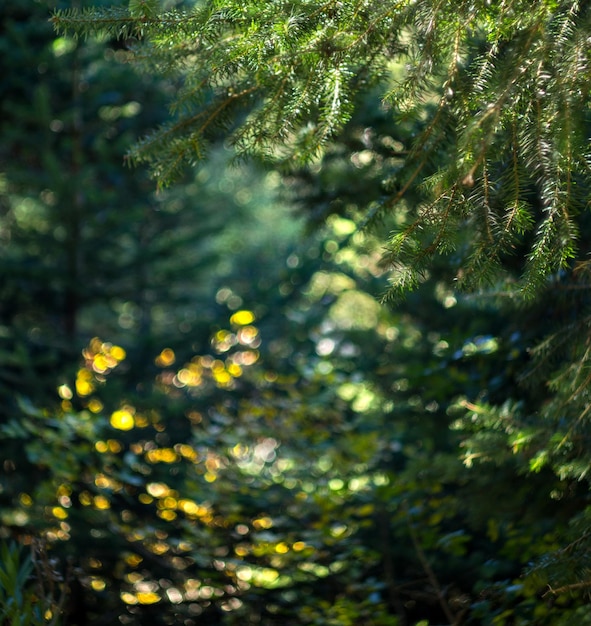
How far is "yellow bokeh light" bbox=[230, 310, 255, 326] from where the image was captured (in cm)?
421

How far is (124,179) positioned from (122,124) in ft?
1.33

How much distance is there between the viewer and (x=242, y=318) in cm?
422

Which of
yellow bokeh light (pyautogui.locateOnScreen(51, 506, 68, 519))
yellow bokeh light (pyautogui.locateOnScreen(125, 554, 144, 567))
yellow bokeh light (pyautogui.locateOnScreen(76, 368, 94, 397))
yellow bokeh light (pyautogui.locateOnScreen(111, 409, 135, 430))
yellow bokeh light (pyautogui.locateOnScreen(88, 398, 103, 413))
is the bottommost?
yellow bokeh light (pyautogui.locateOnScreen(125, 554, 144, 567))

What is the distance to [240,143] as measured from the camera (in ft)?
5.30

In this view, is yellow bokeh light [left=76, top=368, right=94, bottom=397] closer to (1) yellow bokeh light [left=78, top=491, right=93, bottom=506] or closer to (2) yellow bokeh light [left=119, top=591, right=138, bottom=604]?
(1) yellow bokeh light [left=78, top=491, right=93, bottom=506]

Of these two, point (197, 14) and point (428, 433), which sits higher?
point (197, 14)

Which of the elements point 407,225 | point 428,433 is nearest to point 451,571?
point 428,433

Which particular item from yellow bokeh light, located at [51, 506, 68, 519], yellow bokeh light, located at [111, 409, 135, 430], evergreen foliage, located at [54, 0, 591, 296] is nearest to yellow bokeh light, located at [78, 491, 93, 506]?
yellow bokeh light, located at [51, 506, 68, 519]

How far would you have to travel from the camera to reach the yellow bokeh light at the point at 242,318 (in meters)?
4.21

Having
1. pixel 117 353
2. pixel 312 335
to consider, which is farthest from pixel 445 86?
pixel 117 353

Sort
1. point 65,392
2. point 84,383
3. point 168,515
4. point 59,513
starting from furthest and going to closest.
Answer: point 84,383, point 65,392, point 168,515, point 59,513

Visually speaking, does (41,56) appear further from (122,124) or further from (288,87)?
(288,87)

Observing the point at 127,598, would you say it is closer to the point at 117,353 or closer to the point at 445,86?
the point at 117,353

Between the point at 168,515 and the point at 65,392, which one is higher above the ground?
the point at 65,392
